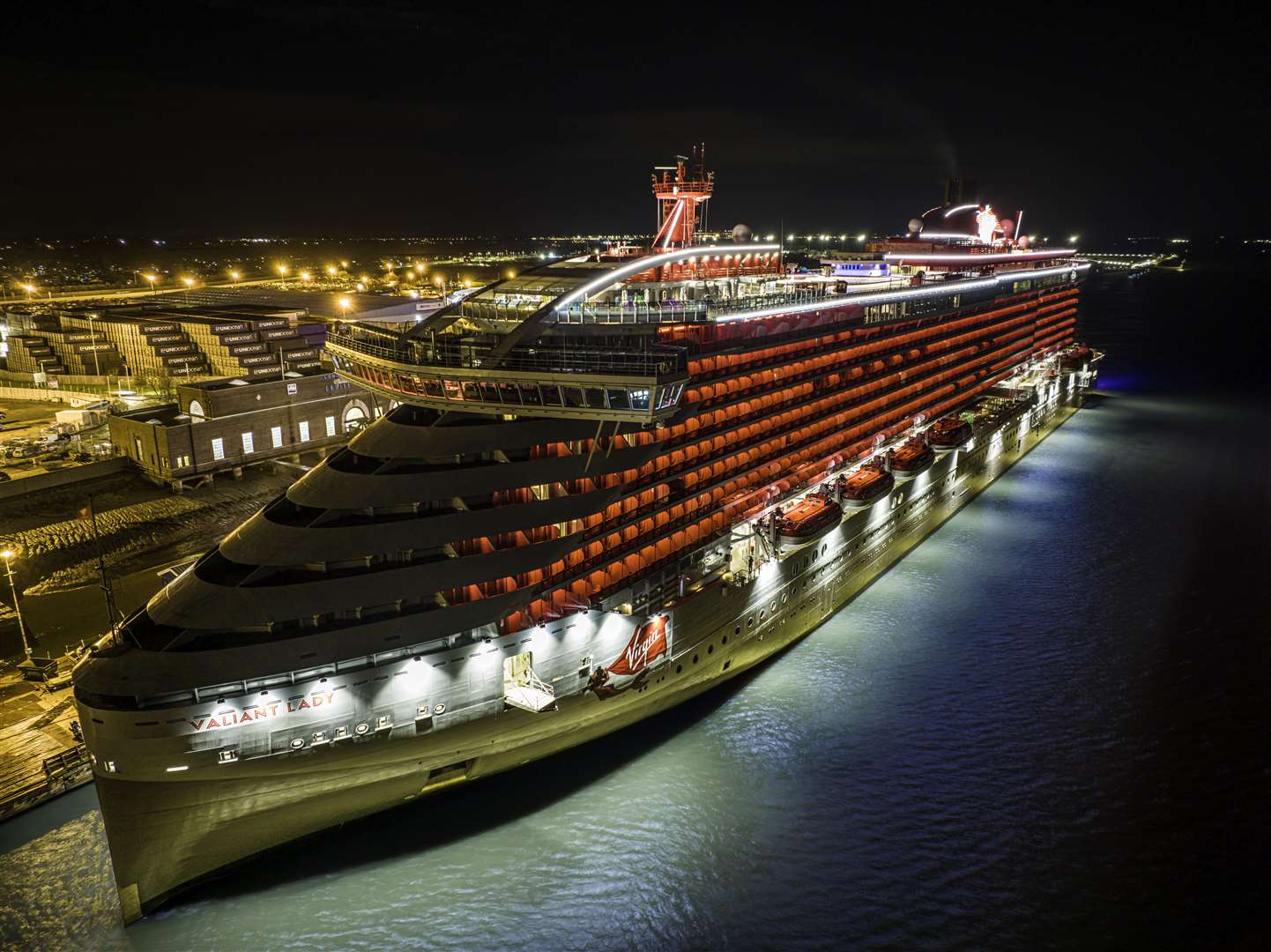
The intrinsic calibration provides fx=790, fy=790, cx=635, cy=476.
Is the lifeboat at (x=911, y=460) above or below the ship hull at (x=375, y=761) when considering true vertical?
above

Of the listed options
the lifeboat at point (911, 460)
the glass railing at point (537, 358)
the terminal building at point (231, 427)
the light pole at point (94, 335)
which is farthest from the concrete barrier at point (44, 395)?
the lifeboat at point (911, 460)

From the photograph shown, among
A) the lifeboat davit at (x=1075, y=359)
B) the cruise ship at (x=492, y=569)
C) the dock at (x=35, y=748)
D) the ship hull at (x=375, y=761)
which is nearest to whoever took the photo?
the ship hull at (x=375, y=761)

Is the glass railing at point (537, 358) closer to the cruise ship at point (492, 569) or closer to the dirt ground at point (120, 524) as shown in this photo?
the cruise ship at point (492, 569)

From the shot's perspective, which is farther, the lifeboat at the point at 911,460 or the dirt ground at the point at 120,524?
the lifeboat at the point at 911,460

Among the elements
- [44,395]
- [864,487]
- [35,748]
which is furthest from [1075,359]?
[44,395]

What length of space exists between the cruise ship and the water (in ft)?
4.81

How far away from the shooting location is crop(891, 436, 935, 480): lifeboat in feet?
130

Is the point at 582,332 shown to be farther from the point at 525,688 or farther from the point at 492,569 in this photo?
the point at 525,688

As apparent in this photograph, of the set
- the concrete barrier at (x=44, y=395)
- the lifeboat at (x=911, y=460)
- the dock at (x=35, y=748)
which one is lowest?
the dock at (x=35, y=748)

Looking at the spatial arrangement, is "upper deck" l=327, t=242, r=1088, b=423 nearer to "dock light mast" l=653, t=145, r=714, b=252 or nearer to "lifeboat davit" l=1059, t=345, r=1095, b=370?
"dock light mast" l=653, t=145, r=714, b=252

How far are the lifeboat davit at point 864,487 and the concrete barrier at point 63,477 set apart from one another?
143ft

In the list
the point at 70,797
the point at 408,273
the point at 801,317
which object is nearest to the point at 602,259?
the point at 801,317

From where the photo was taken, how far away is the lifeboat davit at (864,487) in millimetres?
35188

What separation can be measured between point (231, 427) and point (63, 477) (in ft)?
31.8
